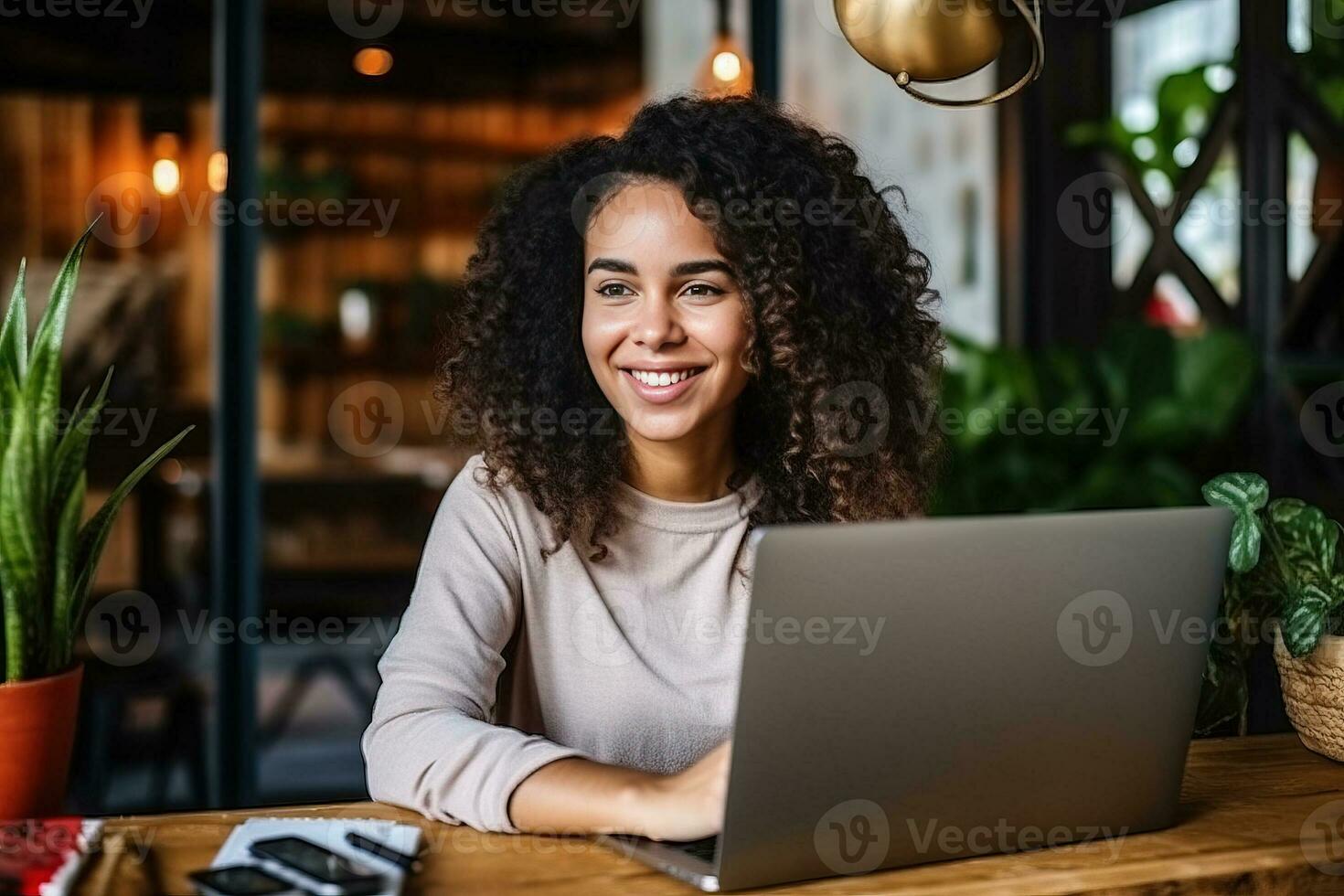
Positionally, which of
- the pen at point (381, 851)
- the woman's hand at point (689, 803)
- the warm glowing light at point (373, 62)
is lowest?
the pen at point (381, 851)

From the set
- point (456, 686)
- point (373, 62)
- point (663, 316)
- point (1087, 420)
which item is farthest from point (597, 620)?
point (373, 62)

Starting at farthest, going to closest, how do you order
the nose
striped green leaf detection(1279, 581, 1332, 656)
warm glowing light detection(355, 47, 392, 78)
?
1. warm glowing light detection(355, 47, 392, 78)
2. the nose
3. striped green leaf detection(1279, 581, 1332, 656)

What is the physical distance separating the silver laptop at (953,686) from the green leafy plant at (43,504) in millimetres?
527

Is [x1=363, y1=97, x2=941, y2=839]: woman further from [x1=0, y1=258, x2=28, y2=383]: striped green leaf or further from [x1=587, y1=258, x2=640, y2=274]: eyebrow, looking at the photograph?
[x1=0, y1=258, x2=28, y2=383]: striped green leaf

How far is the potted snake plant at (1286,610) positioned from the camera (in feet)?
4.59

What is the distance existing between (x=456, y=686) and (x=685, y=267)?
1.73 ft

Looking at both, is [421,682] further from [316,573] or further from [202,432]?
[316,573]

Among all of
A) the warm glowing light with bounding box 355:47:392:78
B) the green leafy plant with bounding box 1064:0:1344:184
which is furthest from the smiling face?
the warm glowing light with bounding box 355:47:392:78

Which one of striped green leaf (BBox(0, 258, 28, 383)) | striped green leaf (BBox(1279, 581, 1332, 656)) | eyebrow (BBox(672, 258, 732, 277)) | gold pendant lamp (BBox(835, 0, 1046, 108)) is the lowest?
striped green leaf (BBox(1279, 581, 1332, 656))

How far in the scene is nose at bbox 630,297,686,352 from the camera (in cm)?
152

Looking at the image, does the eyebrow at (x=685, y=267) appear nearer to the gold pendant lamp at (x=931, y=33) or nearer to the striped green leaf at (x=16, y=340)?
the gold pendant lamp at (x=931, y=33)

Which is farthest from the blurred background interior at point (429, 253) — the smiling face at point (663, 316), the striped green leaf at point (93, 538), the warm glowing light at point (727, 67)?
the striped green leaf at point (93, 538)

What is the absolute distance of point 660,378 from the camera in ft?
5.08

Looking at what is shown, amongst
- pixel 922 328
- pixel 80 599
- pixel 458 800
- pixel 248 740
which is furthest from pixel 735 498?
pixel 248 740
